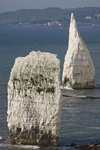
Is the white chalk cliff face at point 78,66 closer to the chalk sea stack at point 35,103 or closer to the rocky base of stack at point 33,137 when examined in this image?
the chalk sea stack at point 35,103

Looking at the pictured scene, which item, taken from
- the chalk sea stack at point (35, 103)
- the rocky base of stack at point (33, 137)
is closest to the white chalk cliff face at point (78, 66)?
the chalk sea stack at point (35, 103)

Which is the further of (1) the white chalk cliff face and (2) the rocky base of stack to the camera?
(1) the white chalk cliff face

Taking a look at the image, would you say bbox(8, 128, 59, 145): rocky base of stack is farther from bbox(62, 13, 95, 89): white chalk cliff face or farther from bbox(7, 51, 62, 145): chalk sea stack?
bbox(62, 13, 95, 89): white chalk cliff face

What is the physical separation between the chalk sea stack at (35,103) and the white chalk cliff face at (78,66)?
63.1ft

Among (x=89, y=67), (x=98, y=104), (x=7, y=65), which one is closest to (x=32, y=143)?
(x=98, y=104)

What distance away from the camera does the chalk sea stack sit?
24.9m

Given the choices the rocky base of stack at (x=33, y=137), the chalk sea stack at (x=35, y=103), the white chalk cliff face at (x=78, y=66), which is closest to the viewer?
the chalk sea stack at (x=35, y=103)

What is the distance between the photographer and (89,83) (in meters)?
45.9

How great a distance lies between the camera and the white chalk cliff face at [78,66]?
44.8 metres

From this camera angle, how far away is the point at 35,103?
25141 mm

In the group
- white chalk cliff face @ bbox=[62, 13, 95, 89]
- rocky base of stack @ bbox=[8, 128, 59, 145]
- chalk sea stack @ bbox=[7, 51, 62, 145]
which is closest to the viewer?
chalk sea stack @ bbox=[7, 51, 62, 145]

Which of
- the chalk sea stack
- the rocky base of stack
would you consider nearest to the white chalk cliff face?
the chalk sea stack

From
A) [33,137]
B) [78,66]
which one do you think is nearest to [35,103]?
[33,137]

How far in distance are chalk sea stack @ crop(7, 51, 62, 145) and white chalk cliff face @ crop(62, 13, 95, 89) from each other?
63.1ft
